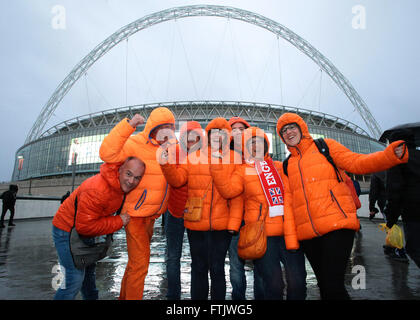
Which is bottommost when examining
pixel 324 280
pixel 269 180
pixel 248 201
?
pixel 324 280

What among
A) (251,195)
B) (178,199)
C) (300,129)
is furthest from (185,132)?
(300,129)

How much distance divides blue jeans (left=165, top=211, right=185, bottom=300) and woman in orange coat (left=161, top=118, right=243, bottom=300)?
48cm

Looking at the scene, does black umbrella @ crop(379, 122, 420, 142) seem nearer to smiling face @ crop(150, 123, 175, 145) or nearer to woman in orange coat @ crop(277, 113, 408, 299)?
woman in orange coat @ crop(277, 113, 408, 299)

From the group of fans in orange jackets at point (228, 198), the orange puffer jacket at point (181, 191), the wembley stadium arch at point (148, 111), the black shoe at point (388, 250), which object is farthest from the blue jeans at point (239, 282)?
the wembley stadium arch at point (148, 111)

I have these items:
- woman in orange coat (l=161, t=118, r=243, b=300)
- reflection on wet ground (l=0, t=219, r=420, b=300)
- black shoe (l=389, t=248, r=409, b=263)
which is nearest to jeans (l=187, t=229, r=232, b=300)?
woman in orange coat (l=161, t=118, r=243, b=300)

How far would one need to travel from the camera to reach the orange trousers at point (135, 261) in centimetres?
225

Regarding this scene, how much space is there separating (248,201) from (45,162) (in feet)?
201

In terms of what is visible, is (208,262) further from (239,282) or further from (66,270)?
(66,270)

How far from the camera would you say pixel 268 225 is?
2229 millimetres

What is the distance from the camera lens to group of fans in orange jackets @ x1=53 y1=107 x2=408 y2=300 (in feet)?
6.49

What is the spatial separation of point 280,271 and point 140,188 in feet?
5.28

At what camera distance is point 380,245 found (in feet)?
19.7
